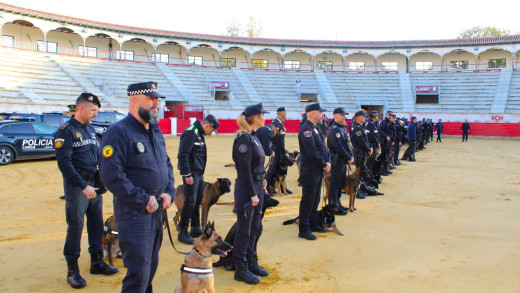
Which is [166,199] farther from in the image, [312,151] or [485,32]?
[485,32]

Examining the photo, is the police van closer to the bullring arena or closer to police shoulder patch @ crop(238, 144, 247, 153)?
the bullring arena

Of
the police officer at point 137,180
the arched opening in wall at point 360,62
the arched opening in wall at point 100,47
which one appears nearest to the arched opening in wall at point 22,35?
the arched opening in wall at point 100,47

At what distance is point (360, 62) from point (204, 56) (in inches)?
720

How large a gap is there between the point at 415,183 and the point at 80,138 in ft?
30.4

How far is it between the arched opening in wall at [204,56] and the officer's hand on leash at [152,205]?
3945 centimetres

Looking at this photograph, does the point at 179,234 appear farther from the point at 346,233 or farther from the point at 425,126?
the point at 425,126

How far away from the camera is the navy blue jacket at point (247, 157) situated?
4191 mm

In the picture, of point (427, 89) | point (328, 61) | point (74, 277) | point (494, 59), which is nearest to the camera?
point (74, 277)

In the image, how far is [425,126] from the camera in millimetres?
22750

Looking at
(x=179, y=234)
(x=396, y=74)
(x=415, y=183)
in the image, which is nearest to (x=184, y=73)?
(x=396, y=74)

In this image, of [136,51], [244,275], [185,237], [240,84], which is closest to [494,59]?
[240,84]

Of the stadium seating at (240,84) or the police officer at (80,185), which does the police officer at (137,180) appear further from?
the stadium seating at (240,84)

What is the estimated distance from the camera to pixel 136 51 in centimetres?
3853

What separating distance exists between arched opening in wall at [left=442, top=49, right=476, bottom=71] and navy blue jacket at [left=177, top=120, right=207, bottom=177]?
1676 inches
